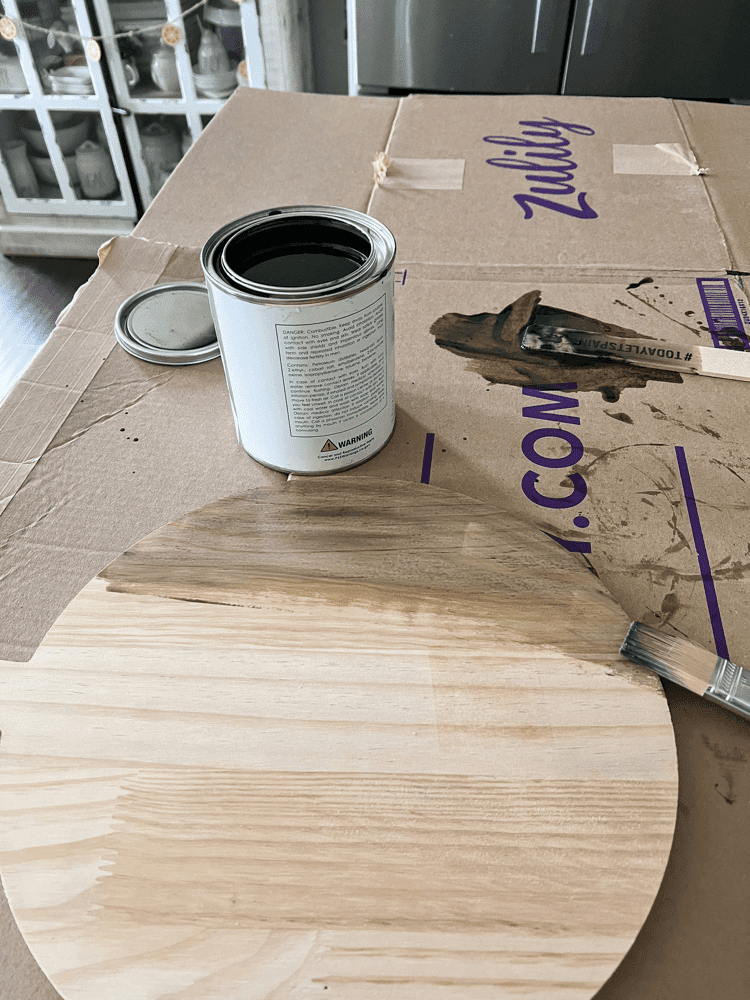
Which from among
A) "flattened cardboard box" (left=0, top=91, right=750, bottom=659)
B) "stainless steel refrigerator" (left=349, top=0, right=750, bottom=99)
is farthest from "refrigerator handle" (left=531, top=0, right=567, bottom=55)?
"flattened cardboard box" (left=0, top=91, right=750, bottom=659)

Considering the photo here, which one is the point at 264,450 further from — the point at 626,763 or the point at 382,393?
the point at 626,763

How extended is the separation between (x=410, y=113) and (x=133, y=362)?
0.68m

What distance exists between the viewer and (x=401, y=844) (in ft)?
1.29

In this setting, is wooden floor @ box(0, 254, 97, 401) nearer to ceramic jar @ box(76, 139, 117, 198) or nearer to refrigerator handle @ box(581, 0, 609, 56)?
ceramic jar @ box(76, 139, 117, 198)

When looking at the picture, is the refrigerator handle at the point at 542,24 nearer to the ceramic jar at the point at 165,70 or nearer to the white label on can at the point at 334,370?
the ceramic jar at the point at 165,70

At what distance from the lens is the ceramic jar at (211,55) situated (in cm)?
200

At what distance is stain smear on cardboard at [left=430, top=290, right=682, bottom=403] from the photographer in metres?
0.70

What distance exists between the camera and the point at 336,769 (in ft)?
1.38

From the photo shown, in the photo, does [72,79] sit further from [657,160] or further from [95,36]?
[657,160]

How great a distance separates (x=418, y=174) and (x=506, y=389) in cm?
45


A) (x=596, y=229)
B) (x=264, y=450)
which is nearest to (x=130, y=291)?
(x=264, y=450)

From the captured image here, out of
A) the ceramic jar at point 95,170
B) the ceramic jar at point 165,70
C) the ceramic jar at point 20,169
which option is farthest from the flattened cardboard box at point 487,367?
the ceramic jar at point 20,169

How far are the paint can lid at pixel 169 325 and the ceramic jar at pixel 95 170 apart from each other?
5.68 ft

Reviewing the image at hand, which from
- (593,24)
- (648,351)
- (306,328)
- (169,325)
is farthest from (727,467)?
(593,24)
